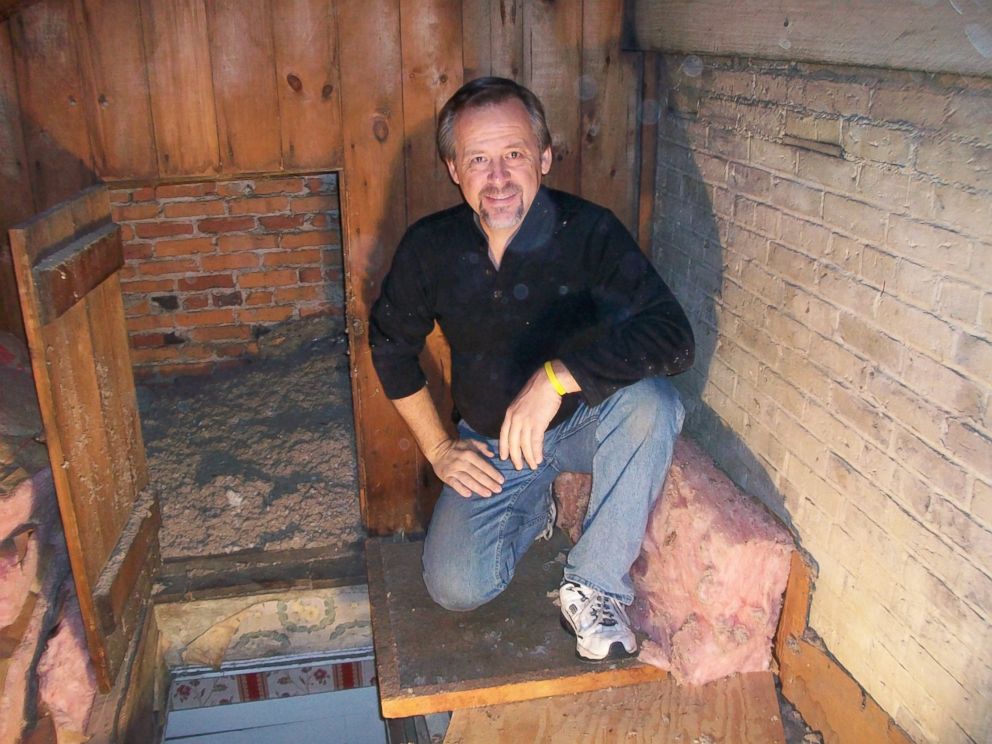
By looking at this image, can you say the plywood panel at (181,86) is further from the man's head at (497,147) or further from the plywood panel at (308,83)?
the man's head at (497,147)

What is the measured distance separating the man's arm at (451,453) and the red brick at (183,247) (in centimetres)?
223

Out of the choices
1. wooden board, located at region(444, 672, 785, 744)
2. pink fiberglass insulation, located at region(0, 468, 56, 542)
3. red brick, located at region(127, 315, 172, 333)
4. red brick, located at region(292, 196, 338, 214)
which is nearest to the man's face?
wooden board, located at region(444, 672, 785, 744)

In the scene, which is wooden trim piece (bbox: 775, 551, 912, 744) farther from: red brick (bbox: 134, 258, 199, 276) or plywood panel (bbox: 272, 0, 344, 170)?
red brick (bbox: 134, 258, 199, 276)

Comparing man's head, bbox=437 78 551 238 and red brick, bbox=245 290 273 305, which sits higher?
man's head, bbox=437 78 551 238

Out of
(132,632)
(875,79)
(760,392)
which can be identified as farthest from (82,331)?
(875,79)

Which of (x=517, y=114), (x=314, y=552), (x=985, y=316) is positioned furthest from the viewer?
(x=314, y=552)

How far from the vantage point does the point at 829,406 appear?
6.40 feet

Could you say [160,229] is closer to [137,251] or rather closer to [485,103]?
[137,251]

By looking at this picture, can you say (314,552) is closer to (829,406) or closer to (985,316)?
(829,406)

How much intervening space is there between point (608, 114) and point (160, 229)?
246cm

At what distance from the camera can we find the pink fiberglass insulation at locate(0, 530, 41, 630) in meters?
2.23

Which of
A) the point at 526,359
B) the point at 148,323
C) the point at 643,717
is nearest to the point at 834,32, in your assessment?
the point at 526,359

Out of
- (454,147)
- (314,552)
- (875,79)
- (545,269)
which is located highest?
(875,79)

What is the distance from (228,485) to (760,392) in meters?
2.14
